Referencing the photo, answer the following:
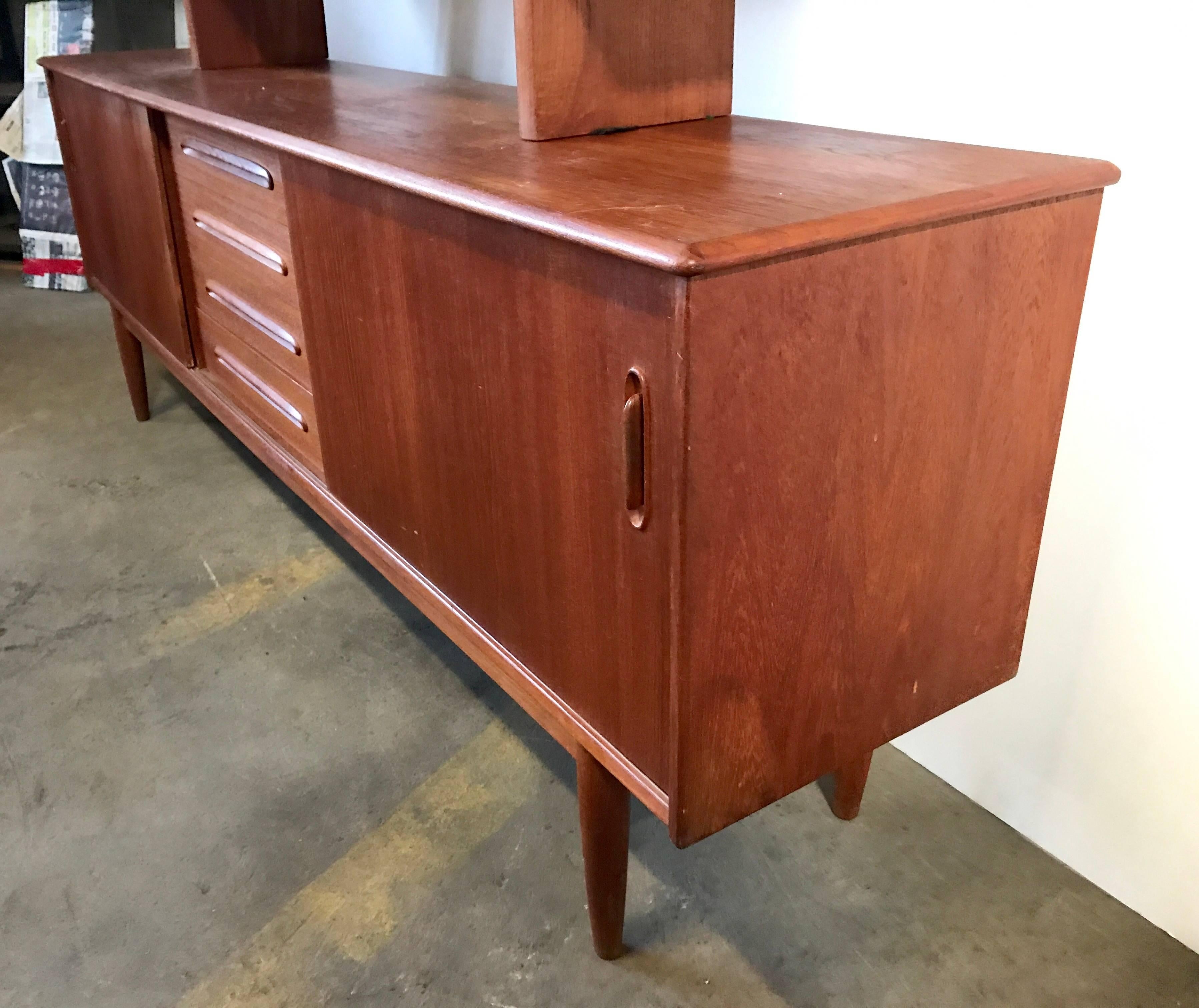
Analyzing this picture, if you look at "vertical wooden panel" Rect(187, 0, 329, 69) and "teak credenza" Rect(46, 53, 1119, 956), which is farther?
"vertical wooden panel" Rect(187, 0, 329, 69)

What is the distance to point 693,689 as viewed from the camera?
788 mm

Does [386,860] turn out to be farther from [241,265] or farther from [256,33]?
[256,33]

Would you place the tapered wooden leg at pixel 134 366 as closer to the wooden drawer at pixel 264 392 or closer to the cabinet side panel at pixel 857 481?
the wooden drawer at pixel 264 392

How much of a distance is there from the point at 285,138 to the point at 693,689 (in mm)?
746

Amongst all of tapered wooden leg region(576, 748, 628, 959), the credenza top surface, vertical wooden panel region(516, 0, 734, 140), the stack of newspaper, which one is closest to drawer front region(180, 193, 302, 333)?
the credenza top surface

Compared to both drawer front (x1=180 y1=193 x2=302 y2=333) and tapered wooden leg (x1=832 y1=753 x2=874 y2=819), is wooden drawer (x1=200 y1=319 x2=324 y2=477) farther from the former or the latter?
tapered wooden leg (x1=832 y1=753 x2=874 y2=819)

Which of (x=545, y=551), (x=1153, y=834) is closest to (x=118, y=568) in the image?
(x=545, y=551)

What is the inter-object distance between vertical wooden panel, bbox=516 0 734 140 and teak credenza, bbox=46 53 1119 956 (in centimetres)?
4

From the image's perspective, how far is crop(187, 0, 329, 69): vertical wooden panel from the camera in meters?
1.80

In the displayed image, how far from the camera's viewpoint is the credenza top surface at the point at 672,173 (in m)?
0.68

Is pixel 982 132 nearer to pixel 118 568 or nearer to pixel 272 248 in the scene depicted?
pixel 272 248

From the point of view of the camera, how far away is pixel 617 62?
1.07 metres

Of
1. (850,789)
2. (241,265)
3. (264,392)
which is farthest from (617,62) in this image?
(850,789)

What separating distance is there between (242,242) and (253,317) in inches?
4.5
